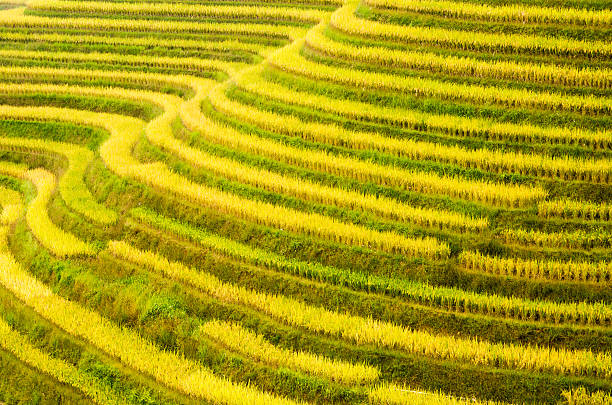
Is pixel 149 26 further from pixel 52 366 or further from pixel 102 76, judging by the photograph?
pixel 52 366

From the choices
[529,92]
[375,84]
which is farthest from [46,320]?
[529,92]

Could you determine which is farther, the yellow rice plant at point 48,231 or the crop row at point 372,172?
the yellow rice plant at point 48,231

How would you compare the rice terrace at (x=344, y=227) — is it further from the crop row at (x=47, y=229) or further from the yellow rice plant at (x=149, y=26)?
the yellow rice plant at (x=149, y=26)

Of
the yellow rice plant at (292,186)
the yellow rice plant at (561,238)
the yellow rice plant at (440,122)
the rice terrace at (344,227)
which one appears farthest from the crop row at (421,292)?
the yellow rice plant at (440,122)

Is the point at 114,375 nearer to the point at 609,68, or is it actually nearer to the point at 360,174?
the point at 360,174

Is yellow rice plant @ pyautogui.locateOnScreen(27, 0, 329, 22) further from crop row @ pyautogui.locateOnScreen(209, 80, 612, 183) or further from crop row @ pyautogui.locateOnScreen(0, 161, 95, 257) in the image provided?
crop row @ pyautogui.locateOnScreen(0, 161, 95, 257)

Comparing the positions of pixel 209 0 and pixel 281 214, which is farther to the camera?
pixel 209 0
